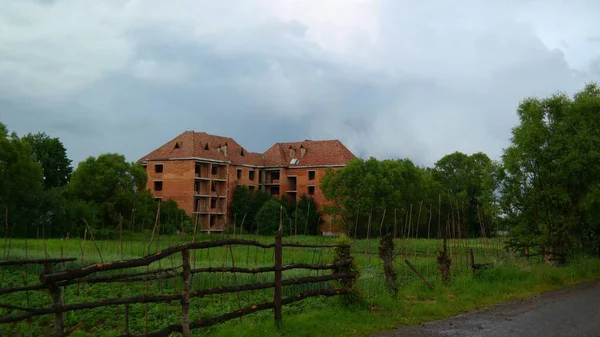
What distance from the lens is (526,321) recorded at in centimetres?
1022

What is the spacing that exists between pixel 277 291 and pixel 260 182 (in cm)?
6310

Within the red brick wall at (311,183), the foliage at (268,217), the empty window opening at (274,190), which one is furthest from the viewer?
the empty window opening at (274,190)

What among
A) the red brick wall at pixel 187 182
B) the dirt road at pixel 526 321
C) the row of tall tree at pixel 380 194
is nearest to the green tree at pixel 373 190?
the row of tall tree at pixel 380 194

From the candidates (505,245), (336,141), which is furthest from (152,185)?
(505,245)

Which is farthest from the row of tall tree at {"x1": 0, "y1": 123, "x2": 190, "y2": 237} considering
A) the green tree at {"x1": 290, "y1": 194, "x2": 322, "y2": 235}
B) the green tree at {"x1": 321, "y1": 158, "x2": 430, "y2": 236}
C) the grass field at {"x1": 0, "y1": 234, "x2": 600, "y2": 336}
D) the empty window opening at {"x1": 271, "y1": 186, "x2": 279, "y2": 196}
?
the empty window opening at {"x1": 271, "y1": 186, "x2": 279, "y2": 196}

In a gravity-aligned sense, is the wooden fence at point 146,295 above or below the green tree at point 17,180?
below

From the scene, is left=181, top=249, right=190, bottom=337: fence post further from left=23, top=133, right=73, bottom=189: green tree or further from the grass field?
left=23, top=133, right=73, bottom=189: green tree

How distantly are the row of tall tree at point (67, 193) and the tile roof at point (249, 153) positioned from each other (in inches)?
353

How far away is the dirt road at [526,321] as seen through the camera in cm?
916

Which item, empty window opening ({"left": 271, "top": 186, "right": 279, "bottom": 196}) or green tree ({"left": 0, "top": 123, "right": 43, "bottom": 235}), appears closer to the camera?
green tree ({"left": 0, "top": 123, "right": 43, "bottom": 235})

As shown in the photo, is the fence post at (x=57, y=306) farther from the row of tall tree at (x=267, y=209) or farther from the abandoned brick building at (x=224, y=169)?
the row of tall tree at (x=267, y=209)

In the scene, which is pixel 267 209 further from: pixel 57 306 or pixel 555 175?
pixel 57 306

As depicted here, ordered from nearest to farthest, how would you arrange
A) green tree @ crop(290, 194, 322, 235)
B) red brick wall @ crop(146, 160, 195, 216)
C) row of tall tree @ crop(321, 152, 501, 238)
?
row of tall tree @ crop(321, 152, 501, 238), red brick wall @ crop(146, 160, 195, 216), green tree @ crop(290, 194, 322, 235)

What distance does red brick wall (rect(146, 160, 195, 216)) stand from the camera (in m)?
60.9
